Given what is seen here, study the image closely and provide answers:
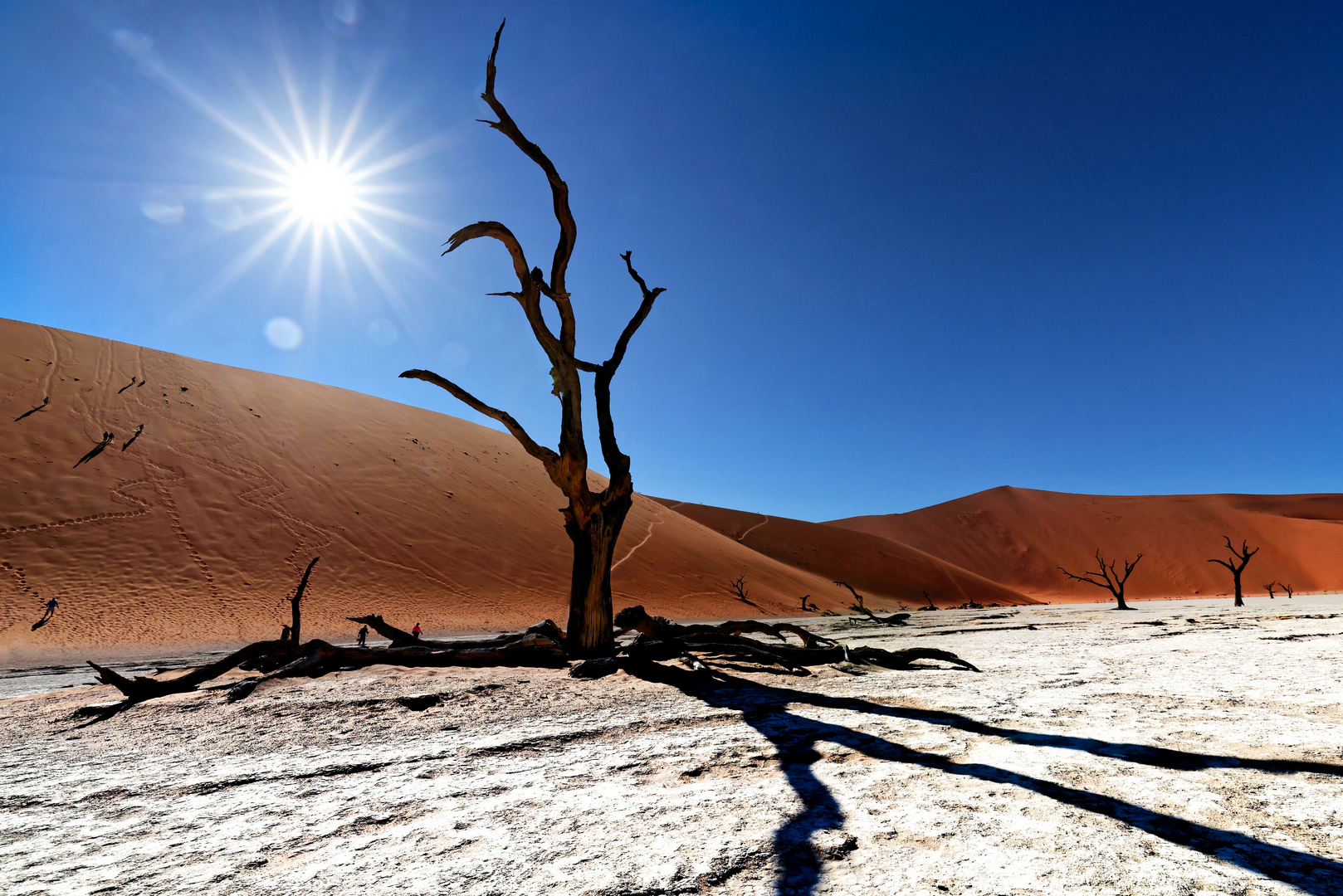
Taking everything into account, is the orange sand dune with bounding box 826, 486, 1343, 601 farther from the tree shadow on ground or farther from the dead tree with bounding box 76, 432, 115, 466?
the tree shadow on ground

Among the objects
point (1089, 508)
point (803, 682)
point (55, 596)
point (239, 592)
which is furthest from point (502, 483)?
point (1089, 508)

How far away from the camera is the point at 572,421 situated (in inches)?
249

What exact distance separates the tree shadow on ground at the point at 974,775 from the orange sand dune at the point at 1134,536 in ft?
206

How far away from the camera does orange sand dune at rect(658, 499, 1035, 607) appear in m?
48.4

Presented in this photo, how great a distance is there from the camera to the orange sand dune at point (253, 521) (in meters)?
18.5

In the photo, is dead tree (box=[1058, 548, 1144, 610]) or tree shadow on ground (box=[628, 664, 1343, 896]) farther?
dead tree (box=[1058, 548, 1144, 610])

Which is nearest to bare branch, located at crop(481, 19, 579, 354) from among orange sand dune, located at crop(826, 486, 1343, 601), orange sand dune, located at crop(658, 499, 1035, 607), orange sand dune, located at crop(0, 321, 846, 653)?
orange sand dune, located at crop(0, 321, 846, 653)

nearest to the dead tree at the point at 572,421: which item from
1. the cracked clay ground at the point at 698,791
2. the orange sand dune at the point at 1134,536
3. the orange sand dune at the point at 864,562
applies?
the cracked clay ground at the point at 698,791

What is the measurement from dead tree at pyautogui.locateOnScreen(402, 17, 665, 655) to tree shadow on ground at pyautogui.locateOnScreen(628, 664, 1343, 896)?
2.09 meters

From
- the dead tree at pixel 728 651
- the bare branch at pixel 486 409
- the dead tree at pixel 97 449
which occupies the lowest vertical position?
the dead tree at pixel 728 651

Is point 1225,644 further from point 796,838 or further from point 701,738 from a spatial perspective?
point 796,838

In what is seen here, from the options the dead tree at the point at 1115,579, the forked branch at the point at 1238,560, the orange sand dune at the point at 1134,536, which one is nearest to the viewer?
the dead tree at the point at 1115,579

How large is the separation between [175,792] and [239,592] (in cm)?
2121

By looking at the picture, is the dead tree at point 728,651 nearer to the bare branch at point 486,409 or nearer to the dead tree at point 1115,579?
the bare branch at point 486,409
